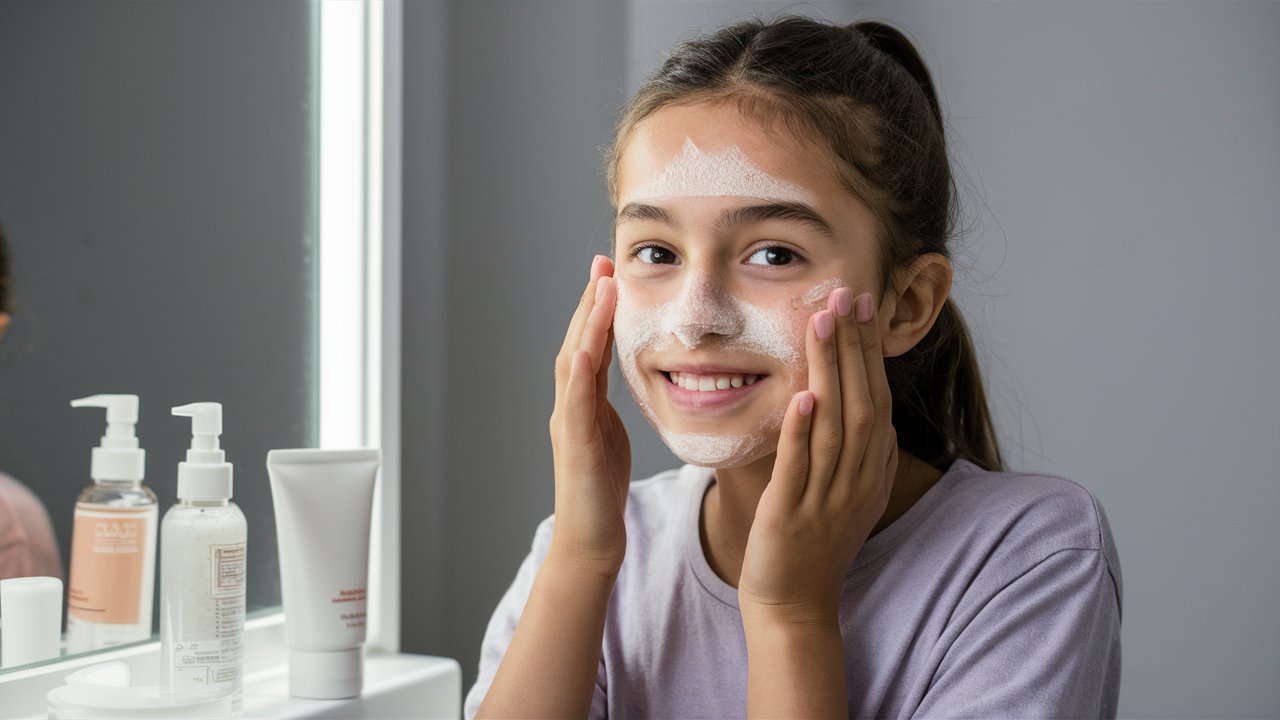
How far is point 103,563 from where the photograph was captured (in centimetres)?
76

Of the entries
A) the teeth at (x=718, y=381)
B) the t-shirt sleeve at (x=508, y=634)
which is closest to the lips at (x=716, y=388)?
the teeth at (x=718, y=381)

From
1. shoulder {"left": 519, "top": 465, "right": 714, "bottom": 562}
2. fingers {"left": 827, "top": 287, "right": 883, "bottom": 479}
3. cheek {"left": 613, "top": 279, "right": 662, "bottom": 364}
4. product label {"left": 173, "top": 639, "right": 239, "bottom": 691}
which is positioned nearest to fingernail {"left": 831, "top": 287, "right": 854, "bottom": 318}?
fingers {"left": 827, "top": 287, "right": 883, "bottom": 479}

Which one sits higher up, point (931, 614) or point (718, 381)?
point (718, 381)

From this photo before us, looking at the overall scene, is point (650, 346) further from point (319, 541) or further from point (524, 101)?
point (524, 101)

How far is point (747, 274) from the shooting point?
689mm

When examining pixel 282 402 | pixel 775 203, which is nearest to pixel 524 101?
pixel 282 402

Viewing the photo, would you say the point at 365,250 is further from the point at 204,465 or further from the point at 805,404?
the point at 805,404

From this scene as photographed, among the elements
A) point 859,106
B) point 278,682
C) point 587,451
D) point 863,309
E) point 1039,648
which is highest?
point 859,106

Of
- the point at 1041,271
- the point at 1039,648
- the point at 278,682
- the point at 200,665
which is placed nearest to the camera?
the point at 1039,648

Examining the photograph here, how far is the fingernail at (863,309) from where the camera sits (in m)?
0.68

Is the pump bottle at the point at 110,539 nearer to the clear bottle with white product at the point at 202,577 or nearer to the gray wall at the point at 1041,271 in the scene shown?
the clear bottle with white product at the point at 202,577

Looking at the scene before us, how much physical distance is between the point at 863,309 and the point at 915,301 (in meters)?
0.10

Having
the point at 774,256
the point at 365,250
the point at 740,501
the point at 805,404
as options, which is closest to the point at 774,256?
the point at 774,256

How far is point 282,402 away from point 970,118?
68 cm
